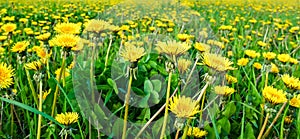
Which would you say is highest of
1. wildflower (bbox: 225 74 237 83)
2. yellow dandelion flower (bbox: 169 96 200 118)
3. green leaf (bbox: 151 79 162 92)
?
yellow dandelion flower (bbox: 169 96 200 118)

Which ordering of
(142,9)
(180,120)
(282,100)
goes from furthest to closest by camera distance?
(142,9) → (282,100) → (180,120)

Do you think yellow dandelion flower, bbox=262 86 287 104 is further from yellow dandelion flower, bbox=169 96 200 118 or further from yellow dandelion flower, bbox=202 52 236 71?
yellow dandelion flower, bbox=169 96 200 118

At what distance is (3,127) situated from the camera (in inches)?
33.5

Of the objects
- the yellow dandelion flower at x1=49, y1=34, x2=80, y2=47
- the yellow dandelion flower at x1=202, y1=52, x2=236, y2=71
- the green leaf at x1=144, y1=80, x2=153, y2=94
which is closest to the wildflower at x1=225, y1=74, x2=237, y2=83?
the green leaf at x1=144, y1=80, x2=153, y2=94

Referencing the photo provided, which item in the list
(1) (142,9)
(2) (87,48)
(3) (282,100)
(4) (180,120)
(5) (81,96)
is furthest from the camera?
(1) (142,9)

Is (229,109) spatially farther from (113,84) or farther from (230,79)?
(113,84)

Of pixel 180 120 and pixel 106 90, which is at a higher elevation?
pixel 180 120

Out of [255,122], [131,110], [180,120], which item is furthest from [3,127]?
[255,122]

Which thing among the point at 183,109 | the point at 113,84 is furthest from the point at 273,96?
the point at 113,84

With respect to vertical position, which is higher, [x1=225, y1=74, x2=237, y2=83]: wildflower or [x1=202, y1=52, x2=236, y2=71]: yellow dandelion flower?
[x1=202, y1=52, x2=236, y2=71]: yellow dandelion flower

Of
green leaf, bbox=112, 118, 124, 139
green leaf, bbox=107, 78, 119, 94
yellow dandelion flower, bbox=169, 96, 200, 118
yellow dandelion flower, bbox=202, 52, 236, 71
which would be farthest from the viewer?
green leaf, bbox=107, 78, 119, 94

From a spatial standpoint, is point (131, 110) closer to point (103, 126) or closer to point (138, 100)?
point (138, 100)

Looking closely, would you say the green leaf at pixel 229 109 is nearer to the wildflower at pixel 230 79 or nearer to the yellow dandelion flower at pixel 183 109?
the wildflower at pixel 230 79

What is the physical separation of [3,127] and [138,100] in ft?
1.19
